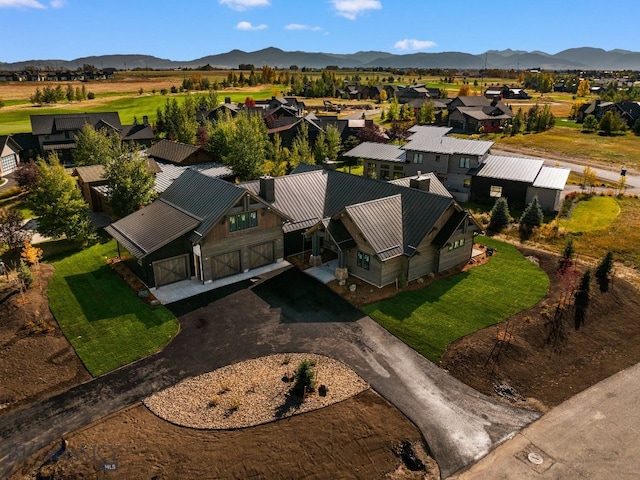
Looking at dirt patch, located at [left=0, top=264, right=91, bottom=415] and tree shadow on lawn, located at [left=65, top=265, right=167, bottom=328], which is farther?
tree shadow on lawn, located at [left=65, top=265, right=167, bottom=328]

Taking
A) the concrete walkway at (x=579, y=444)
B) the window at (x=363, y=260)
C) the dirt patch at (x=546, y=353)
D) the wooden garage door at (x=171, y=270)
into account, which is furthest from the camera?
the window at (x=363, y=260)

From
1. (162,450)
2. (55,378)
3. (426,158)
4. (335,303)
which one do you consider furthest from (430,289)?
(426,158)

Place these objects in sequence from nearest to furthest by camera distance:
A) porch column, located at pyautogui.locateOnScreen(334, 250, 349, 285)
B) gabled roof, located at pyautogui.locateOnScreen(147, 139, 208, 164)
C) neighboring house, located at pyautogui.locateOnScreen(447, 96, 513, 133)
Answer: porch column, located at pyautogui.locateOnScreen(334, 250, 349, 285), gabled roof, located at pyautogui.locateOnScreen(147, 139, 208, 164), neighboring house, located at pyautogui.locateOnScreen(447, 96, 513, 133)

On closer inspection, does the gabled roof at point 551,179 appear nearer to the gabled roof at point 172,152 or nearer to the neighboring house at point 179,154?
the neighboring house at point 179,154

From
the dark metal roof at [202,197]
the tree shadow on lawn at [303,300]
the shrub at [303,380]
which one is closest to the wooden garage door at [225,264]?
the dark metal roof at [202,197]

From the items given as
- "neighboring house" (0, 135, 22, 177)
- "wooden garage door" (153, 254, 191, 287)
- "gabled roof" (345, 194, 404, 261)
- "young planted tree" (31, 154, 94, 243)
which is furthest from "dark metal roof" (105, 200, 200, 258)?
"neighboring house" (0, 135, 22, 177)

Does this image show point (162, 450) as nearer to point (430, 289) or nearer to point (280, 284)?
point (280, 284)

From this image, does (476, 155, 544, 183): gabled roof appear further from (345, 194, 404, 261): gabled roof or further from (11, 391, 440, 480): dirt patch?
(11, 391, 440, 480): dirt patch
